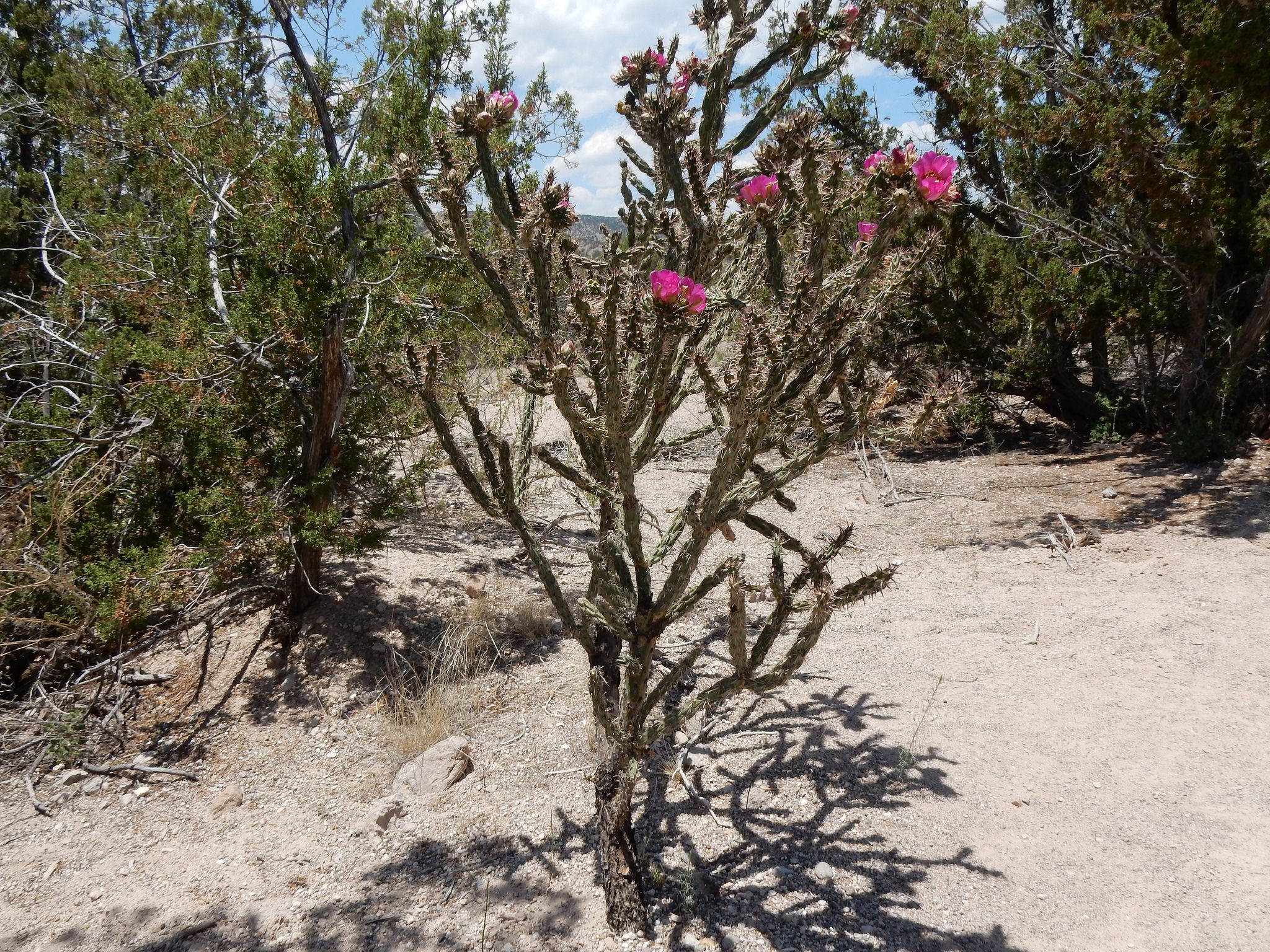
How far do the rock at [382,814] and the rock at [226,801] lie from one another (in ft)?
2.05

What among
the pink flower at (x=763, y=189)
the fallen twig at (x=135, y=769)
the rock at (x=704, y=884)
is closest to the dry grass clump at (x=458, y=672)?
the fallen twig at (x=135, y=769)

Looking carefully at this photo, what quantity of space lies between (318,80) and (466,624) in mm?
3405

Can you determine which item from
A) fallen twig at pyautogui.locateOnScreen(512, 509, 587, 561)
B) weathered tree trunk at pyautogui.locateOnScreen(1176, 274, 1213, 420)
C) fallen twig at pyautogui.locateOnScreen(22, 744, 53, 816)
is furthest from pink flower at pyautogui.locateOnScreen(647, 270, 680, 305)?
weathered tree trunk at pyautogui.locateOnScreen(1176, 274, 1213, 420)

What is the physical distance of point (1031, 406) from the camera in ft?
31.3

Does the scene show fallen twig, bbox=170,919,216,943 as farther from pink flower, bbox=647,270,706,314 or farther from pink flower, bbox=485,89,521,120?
pink flower, bbox=485,89,521,120

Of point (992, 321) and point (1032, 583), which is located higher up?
point (992, 321)

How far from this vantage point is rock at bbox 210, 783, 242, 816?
11.3ft

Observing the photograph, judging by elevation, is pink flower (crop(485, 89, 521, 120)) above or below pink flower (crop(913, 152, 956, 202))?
above

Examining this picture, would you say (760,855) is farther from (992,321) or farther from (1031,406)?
(1031,406)

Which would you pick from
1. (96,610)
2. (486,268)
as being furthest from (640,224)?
(96,610)

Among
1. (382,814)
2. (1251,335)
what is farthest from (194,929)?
(1251,335)

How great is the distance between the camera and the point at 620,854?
8.82 ft

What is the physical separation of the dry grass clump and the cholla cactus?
112cm

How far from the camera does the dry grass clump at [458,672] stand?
376cm
